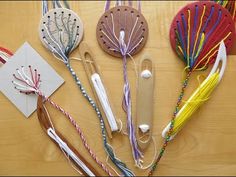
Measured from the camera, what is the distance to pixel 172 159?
816 mm

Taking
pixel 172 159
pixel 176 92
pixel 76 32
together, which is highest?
pixel 76 32

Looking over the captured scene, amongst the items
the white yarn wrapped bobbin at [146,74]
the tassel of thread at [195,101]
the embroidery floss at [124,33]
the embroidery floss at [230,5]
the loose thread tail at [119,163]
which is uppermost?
the embroidery floss at [124,33]

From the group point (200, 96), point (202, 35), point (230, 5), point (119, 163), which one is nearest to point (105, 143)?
point (119, 163)

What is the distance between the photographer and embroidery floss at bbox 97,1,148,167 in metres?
0.81

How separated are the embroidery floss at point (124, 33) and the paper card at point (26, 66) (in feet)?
0.55

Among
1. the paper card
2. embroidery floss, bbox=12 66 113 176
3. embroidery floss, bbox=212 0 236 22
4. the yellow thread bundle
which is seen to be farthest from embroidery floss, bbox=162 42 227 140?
the paper card

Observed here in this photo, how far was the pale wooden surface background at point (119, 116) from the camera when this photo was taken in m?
0.82

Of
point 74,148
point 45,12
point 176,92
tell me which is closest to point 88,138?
point 74,148

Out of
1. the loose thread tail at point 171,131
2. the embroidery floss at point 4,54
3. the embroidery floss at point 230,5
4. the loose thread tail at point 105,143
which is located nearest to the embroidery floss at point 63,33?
the loose thread tail at point 105,143

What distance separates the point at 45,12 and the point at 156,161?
20.5 inches

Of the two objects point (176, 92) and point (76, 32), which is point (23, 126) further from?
point (176, 92)

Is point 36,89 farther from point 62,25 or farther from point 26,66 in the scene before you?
point 62,25

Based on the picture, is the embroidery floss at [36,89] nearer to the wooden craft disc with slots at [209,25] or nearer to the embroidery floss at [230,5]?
the wooden craft disc with slots at [209,25]

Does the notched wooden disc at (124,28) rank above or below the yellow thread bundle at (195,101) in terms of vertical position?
above
